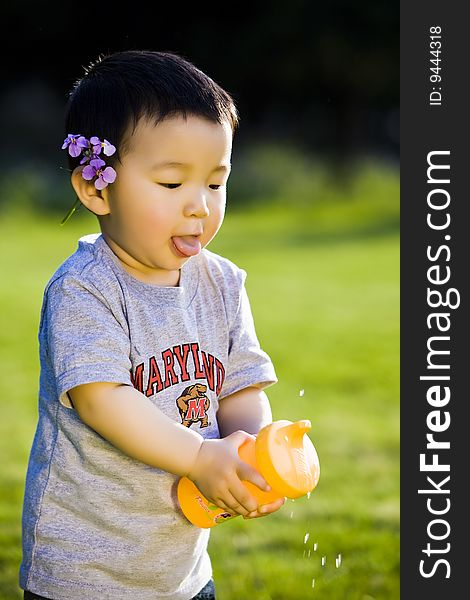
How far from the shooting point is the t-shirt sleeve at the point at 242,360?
2105 mm

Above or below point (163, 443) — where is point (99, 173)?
above

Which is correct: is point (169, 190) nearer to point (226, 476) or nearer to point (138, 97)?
point (138, 97)

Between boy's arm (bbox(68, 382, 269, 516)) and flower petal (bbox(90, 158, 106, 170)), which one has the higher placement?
flower petal (bbox(90, 158, 106, 170))

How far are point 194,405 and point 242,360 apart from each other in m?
0.18

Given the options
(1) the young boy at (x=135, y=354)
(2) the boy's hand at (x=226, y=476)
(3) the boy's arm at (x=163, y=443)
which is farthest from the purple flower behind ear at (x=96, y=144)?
(2) the boy's hand at (x=226, y=476)

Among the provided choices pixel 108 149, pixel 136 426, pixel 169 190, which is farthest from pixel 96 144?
pixel 136 426

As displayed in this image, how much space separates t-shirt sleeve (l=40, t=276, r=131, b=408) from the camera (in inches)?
70.4

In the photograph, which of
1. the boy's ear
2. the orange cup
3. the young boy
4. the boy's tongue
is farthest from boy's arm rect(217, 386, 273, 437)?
the boy's ear

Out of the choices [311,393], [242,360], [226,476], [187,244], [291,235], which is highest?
[291,235]

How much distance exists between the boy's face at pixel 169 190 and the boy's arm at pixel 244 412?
0.35 m

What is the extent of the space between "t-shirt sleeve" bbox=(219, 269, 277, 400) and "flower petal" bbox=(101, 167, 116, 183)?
0.39 metres

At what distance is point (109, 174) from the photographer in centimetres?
187

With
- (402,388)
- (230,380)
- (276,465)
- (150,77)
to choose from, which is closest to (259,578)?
(402,388)

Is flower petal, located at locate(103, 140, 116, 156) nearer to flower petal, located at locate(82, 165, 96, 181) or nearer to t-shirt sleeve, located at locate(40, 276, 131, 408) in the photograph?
flower petal, located at locate(82, 165, 96, 181)
